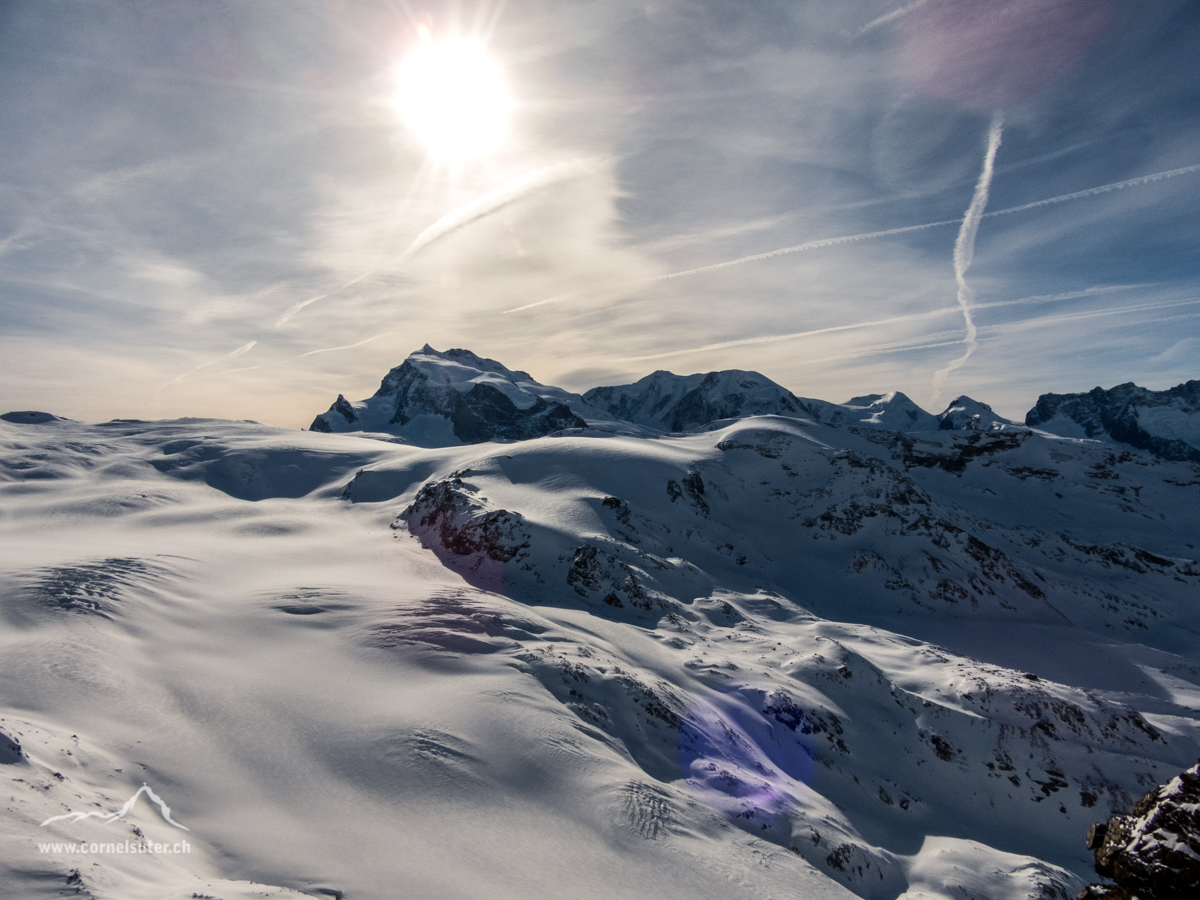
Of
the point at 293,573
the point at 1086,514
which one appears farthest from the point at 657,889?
the point at 1086,514

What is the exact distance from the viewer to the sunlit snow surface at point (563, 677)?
52.6ft

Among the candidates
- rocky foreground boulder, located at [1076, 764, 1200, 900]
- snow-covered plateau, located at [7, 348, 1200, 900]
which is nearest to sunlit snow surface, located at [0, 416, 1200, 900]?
snow-covered plateau, located at [7, 348, 1200, 900]

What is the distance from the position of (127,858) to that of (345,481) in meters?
74.0

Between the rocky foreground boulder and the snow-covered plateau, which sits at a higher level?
the rocky foreground boulder

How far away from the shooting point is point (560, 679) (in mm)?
27484

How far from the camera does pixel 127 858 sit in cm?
1124

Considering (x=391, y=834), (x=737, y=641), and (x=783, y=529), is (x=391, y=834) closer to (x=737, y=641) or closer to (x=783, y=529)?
(x=737, y=641)

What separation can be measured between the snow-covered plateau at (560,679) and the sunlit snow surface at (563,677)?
0.17 m

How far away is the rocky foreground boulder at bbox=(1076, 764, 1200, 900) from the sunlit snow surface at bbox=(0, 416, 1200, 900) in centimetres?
1246

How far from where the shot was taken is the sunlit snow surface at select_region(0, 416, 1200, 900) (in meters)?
16.0

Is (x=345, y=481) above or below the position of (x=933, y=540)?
above

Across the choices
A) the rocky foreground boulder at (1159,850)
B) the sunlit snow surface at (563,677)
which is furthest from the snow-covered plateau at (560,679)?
the rocky foreground boulder at (1159,850)

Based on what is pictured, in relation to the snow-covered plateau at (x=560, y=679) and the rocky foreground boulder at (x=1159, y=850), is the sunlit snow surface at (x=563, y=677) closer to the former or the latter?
the snow-covered plateau at (x=560, y=679)

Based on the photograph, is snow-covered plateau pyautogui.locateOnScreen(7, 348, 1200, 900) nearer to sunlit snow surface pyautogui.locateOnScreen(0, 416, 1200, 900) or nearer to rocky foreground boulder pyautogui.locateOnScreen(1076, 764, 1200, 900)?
sunlit snow surface pyautogui.locateOnScreen(0, 416, 1200, 900)
